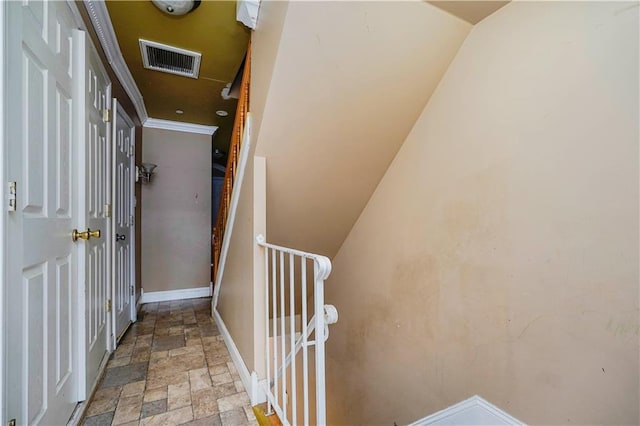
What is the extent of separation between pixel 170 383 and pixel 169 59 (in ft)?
7.83

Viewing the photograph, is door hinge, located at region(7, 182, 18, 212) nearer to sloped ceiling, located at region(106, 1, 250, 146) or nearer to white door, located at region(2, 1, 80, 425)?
white door, located at region(2, 1, 80, 425)

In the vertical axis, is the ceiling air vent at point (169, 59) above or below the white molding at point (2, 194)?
above

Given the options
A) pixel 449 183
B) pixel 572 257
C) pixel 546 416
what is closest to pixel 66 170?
pixel 449 183

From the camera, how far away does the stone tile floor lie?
1.44 meters

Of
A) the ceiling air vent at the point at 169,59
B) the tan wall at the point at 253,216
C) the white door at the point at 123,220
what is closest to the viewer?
the tan wall at the point at 253,216

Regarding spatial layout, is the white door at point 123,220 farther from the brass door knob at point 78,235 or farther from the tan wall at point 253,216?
the tan wall at point 253,216

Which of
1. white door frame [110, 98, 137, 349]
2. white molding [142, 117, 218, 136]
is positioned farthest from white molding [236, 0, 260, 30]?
→ white molding [142, 117, 218, 136]

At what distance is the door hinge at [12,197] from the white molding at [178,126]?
2.86 metres

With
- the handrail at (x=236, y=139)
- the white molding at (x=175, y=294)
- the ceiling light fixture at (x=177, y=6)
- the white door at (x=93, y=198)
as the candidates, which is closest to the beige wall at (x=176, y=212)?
the white molding at (x=175, y=294)

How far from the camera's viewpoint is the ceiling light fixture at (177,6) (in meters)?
1.56

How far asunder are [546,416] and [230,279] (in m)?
2.02

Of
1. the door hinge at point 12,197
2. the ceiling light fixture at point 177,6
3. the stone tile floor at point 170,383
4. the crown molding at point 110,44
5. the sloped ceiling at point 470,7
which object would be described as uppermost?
the ceiling light fixture at point 177,6

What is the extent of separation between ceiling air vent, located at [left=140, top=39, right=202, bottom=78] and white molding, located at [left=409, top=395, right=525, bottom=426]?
2834 millimetres

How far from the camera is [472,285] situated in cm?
131
